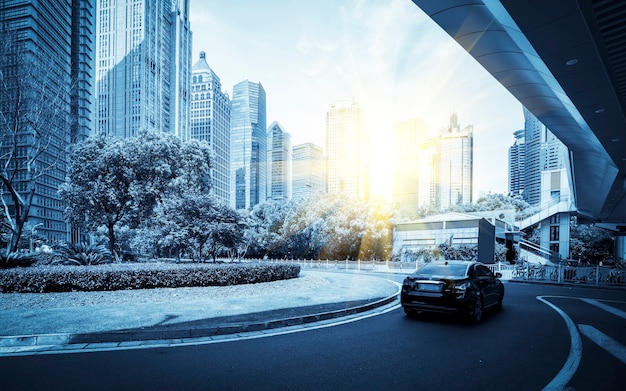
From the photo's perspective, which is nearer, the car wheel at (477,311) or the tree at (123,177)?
the car wheel at (477,311)

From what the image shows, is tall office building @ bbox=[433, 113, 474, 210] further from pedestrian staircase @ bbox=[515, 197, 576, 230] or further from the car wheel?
the car wheel

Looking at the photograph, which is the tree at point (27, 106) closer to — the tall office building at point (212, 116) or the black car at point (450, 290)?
the black car at point (450, 290)

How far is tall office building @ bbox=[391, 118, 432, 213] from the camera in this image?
377 ft

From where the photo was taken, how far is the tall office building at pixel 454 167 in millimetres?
117812

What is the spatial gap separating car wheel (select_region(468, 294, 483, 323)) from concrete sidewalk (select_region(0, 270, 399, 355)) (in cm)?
272

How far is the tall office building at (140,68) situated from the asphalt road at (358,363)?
136510 millimetres

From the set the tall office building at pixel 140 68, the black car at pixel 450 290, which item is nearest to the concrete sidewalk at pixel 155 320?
the black car at pixel 450 290

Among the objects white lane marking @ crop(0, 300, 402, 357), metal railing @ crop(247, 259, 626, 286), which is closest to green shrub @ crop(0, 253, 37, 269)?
white lane marking @ crop(0, 300, 402, 357)

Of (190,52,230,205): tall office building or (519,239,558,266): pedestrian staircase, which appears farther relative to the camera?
(190,52,230,205): tall office building

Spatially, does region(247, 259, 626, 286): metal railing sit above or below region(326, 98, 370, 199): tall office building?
below

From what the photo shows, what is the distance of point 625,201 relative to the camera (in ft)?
76.8

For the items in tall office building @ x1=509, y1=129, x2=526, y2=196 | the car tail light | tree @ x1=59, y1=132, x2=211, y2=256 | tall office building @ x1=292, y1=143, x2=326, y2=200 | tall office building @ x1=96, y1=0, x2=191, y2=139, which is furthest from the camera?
tall office building @ x1=292, y1=143, x2=326, y2=200

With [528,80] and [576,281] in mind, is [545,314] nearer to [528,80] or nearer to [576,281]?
[528,80]

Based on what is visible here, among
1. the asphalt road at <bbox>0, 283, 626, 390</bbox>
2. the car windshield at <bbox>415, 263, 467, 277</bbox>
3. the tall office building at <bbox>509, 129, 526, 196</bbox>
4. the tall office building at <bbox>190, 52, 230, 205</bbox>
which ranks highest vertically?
the tall office building at <bbox>190, 52, 230, 205</bbox>
